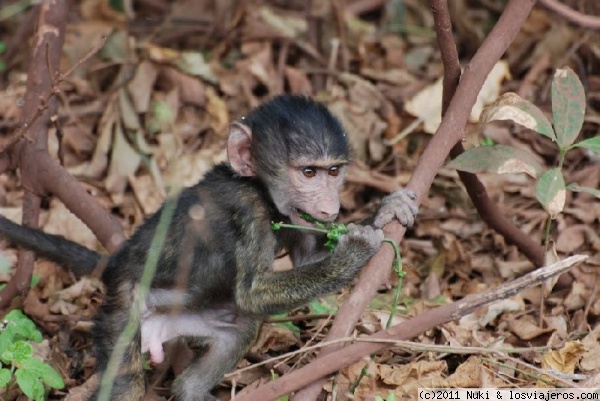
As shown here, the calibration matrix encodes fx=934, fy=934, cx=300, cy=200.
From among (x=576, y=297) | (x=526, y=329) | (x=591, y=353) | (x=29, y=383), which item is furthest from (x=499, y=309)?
(x=29, y=383)

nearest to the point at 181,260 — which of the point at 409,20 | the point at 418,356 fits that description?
the point at 418,356

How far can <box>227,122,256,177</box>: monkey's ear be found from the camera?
5348mm

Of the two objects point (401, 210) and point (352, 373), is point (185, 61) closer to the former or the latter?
point (401, 210)

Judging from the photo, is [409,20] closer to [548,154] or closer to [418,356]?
[548,154]

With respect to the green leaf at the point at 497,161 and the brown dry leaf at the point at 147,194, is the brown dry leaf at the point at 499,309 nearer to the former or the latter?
the green leaf at the point at 497,161

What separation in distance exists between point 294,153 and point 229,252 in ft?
2.26

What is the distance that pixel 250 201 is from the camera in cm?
527

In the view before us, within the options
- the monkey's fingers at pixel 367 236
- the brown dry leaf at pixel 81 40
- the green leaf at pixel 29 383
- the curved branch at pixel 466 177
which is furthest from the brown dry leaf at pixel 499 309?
the brown dry leaf at pixel 81 40

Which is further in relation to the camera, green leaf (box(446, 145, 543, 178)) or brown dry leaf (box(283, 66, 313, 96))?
brown dry leaf (box(283, 66, 313, 96))

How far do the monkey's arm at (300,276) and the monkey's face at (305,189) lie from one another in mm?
261

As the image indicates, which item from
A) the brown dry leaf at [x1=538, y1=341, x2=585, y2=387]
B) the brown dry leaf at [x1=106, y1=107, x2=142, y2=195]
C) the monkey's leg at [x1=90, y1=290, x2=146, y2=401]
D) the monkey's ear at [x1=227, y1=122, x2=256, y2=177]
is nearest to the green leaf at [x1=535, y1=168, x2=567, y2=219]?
the brown dry leaf at [x1=538, y1=341, x2=585, y2=387]

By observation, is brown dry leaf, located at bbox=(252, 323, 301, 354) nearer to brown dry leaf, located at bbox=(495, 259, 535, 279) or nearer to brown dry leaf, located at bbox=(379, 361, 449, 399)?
brown dry leaf, located at bbox=(379, 361, 449, 399)

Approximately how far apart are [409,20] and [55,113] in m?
4.57

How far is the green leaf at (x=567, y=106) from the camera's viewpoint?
16.4ft
